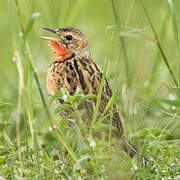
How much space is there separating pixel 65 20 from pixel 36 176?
406cm

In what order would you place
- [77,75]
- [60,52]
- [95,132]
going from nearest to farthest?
[95,132] → [77,75] → [60,52]

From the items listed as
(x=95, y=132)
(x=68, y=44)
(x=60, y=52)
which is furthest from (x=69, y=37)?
(x=95, y=132)

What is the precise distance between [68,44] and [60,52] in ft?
0.54

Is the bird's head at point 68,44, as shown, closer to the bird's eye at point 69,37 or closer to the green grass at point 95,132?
the bird's eye at point 69,37

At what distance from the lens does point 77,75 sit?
5.21 metres

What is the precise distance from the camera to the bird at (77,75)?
15.7ft

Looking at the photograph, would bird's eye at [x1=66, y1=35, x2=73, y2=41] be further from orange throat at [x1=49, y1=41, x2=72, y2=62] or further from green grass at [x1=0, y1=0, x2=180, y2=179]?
green grass at [x1=0, y1=0, x2=180, y2=179]

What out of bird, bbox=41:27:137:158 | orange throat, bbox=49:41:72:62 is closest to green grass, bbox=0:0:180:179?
bird, bbox=41:27:137:158

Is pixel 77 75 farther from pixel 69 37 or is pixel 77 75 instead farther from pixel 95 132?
pixel 95 132

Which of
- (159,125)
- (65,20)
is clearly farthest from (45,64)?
(159,125)

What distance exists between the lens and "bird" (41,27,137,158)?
4.78 metres

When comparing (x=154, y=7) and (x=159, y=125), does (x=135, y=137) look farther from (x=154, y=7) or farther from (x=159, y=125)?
(x=154, y=7)

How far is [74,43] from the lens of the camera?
5910 millimetres

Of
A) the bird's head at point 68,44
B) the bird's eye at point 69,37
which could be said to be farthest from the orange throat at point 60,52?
the bird's eye at point 69,37
